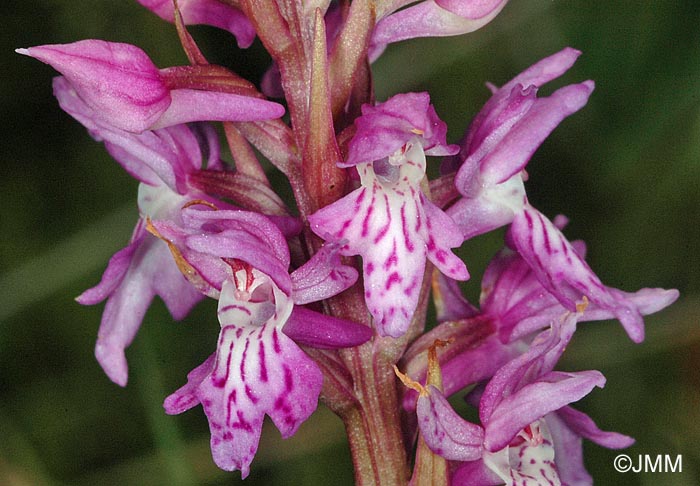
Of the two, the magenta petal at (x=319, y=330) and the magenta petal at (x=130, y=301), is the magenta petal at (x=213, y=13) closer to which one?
the magenta petal at (x=130, y=301)

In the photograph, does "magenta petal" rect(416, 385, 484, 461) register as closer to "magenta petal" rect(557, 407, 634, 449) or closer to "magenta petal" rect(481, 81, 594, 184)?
"magenta petal" rect(557, 407, 634, 449)

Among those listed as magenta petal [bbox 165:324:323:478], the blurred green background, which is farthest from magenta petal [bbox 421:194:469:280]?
the blurred green background

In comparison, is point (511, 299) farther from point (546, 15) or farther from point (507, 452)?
point (546, 15)

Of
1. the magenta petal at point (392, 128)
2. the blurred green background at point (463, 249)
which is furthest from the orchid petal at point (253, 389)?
the blurred green background at point (463, 249)

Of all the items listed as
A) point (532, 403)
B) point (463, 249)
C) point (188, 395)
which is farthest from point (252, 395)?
point (463, 249)

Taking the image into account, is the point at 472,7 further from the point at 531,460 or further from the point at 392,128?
the point at 531,460
